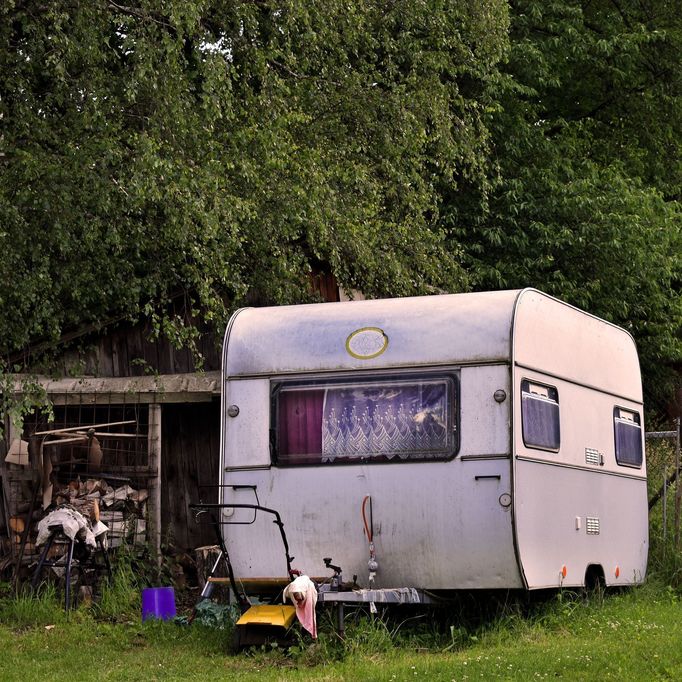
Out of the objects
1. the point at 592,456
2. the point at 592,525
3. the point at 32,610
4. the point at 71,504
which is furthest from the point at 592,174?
the point at 32,610

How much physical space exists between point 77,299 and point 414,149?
5.18m

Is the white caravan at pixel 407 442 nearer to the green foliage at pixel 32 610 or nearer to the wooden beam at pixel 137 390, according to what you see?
the green foliage at pixel 32 610

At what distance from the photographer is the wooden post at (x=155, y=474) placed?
14.1m

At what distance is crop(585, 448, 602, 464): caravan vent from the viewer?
12.0 meters

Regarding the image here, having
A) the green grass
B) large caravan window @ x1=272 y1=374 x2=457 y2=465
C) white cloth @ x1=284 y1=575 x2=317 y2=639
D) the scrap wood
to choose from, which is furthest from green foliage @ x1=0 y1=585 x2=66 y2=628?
white cloth @ x1=284 y1=575 x2=317 y2=639

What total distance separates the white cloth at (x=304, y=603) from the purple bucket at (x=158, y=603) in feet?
8.88

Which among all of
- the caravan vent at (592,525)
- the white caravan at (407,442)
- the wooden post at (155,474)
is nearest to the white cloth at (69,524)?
the wooden post at (155,474)

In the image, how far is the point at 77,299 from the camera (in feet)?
43.4

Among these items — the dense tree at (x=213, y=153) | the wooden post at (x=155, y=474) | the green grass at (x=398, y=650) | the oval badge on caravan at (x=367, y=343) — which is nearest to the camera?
the green grass at (x=398, y=650)

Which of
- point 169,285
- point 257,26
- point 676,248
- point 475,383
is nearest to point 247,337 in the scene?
point 475,383

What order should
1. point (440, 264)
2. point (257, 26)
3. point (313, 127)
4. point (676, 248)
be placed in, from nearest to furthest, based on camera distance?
1. point (257, 26)
2. point (313, 127)
3. point (440, 264)
4. point (676, 248)

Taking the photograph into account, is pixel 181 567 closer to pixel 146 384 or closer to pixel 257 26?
pixel 146 384

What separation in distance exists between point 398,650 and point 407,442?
66.8 inches

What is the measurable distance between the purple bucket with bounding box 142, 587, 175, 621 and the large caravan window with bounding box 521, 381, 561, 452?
4.10m
